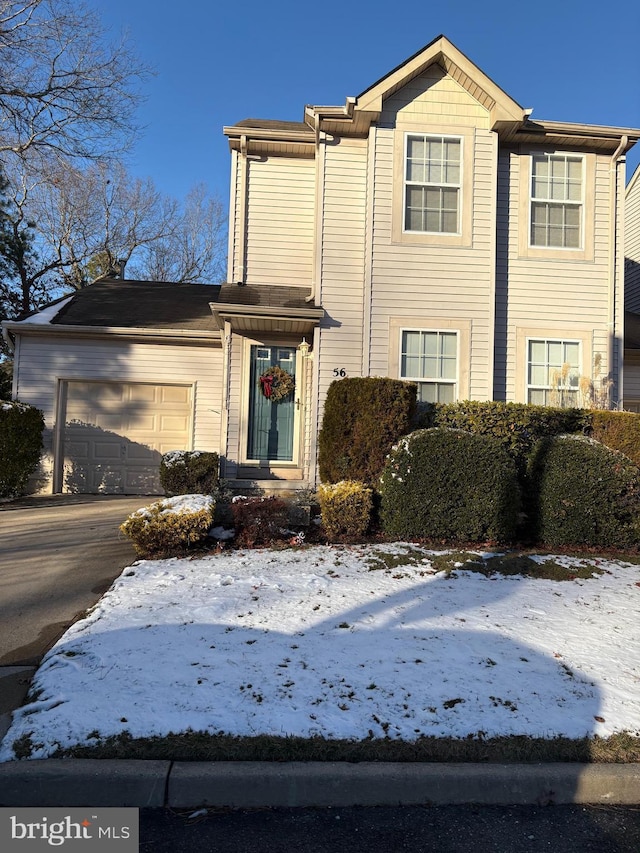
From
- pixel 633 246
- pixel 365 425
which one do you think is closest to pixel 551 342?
pixel 365 425

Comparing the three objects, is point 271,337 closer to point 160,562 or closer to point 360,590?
point 160,562

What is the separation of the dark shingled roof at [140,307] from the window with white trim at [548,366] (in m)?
6.06

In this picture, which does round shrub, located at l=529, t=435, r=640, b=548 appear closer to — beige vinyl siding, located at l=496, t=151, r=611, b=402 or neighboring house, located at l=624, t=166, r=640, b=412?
beige vinyl siding, located at l=496, t=151, r=611, b=402

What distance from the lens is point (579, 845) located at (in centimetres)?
239

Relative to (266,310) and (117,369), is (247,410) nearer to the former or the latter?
(266,310)

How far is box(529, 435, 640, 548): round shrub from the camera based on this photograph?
6457mm

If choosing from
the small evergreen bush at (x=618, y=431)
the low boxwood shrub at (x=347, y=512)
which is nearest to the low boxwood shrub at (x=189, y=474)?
the low boxwood shrub at (x=347, y=512)

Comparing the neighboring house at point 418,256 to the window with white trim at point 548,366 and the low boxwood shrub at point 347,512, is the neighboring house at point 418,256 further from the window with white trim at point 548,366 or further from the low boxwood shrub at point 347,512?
the low boxwood shrub at point 347,512

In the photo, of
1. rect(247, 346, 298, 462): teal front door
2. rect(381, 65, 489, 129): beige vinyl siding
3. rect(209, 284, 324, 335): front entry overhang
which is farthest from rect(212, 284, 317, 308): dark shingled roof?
rect(381, 65, 489, 129): beige vinyl siding

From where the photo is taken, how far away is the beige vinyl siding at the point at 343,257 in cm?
917

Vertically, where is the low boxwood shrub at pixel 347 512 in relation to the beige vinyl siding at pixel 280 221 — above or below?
below

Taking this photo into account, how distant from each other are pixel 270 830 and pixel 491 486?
4.67 m

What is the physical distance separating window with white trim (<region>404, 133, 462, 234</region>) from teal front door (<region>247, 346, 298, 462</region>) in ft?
10.8

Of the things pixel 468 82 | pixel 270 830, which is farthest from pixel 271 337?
pixel 270 830
